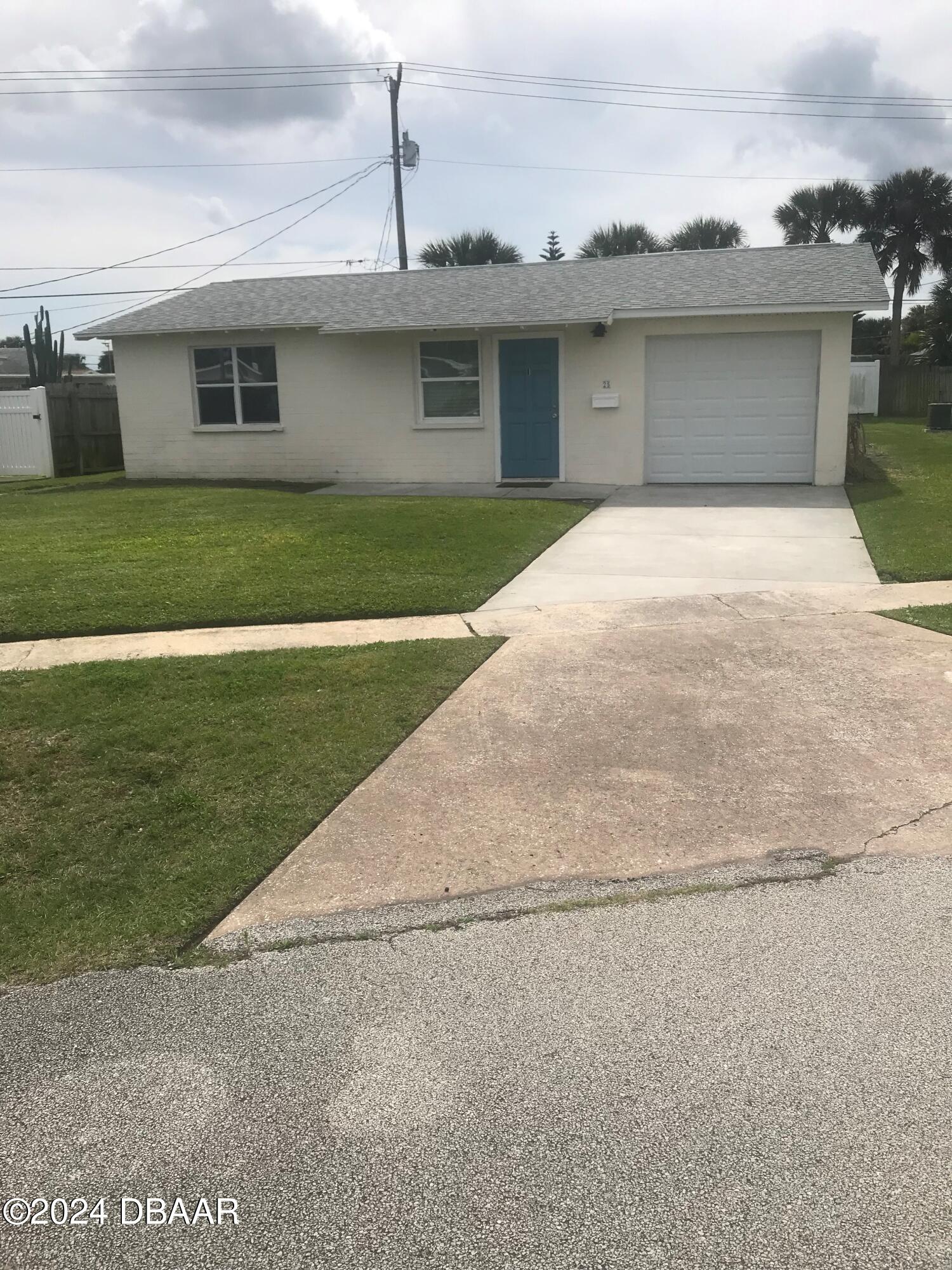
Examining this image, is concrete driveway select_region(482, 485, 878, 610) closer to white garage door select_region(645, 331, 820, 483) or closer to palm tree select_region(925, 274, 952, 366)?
white garage door select_region(645, 331, 820, 483)

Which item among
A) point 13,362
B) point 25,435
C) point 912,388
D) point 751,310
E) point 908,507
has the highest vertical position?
point 13,362

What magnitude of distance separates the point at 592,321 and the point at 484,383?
237 cm

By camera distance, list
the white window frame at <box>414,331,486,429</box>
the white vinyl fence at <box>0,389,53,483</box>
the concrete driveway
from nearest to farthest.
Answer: the concrete driveway
the white window frame at <box>414,331,486,429</box>
the white vinyl fence at <box>0,389,53,483</box>

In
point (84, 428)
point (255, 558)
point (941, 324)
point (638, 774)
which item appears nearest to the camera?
point (638, 774)

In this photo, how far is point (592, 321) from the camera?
16.1 metres

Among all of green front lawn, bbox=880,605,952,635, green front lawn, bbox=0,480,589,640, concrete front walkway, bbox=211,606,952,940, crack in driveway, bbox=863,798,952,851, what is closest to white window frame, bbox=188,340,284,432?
green front lawn, bbox=0,480,589,640

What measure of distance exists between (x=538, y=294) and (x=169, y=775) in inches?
586

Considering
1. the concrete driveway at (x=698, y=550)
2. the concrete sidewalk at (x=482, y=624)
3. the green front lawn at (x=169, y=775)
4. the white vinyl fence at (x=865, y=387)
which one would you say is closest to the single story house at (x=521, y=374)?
the concrete driveway at (x=698, y=550)

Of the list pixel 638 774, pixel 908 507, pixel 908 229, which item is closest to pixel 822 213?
pixel 908 229

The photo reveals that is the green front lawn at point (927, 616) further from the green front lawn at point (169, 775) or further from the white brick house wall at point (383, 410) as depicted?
the white brick house wall at point (383, 410)

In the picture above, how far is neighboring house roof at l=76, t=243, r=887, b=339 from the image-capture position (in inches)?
639

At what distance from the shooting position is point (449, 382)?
18.0 metres

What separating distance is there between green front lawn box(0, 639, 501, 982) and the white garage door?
10714 mm

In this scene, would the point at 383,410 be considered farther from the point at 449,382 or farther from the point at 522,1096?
the point at 522,1096
